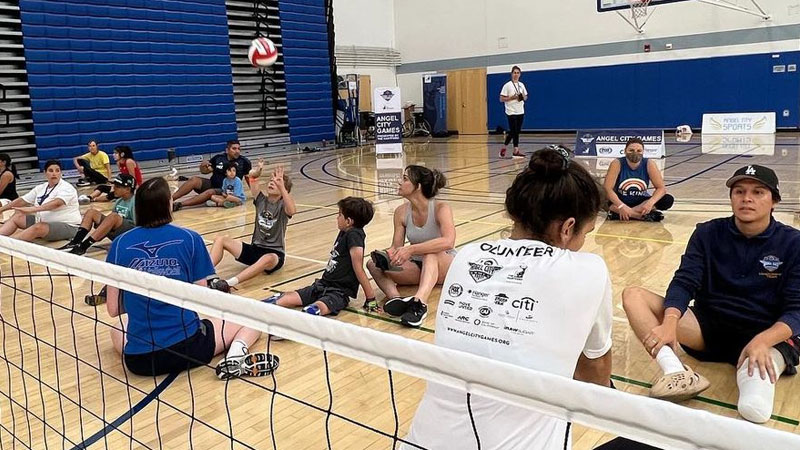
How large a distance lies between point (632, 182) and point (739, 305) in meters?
4.28

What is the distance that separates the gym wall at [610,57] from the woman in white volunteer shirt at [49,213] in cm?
1744

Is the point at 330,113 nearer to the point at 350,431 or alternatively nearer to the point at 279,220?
the point at 279,220

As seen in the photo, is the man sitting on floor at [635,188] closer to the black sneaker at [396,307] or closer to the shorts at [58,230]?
the black sneaker at [396,307]

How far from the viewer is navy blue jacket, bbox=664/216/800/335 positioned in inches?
127

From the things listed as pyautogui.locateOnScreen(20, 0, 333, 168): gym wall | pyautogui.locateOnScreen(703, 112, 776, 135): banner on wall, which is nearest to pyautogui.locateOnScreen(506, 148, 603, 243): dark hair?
pyautogui.locateOnScreen(20, 0, 333, 168): gym wall

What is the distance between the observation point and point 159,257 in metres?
3.67

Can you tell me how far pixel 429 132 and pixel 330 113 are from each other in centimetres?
533

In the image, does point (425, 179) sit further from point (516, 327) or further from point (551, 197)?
point (516, 327)

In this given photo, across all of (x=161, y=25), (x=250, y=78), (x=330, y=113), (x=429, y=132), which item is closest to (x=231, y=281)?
(x=161, y=25)

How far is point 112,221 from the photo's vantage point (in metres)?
6.88

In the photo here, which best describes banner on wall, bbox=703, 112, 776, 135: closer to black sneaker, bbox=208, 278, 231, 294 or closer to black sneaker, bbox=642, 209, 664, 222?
black sneaker, bbox=642, 209, 664, 222

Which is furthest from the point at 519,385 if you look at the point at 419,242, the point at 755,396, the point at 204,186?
the point at 204,186

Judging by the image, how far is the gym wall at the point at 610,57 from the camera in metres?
18.2

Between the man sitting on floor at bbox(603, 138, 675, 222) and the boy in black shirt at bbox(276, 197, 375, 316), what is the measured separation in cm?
358
